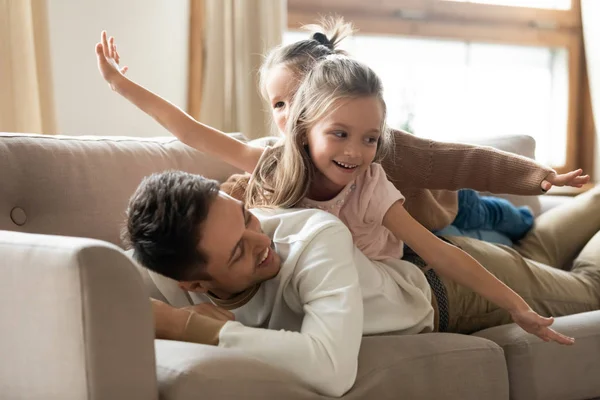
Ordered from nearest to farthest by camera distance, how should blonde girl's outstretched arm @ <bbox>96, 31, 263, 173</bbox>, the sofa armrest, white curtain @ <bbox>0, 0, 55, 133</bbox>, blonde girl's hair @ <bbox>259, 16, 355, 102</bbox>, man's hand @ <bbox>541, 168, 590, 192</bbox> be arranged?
the sofa armrest, man's hand @ <bbox>541, 168, 590, 192</bbox>, blonde girl's outstretched arm @ <bbox>96, 31, 263, 173</bbox>, blonde girl's hair @ <bbox>259, 16, 355, 102</bbox>, white curtain @ <bbox>0, 0, 55, 133</bbox>

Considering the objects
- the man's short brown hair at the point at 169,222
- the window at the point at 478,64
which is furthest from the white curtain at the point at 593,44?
the man's short brown hair at the point at 169,222

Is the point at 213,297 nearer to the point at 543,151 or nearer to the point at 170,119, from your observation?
the point at 170,119

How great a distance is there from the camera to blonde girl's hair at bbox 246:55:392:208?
1.68m

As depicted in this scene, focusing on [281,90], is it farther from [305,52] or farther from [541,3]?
[541,3]

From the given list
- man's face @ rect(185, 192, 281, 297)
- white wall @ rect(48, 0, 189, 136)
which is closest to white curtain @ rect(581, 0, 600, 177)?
white wall @ rect(48, 0, 189, 136)

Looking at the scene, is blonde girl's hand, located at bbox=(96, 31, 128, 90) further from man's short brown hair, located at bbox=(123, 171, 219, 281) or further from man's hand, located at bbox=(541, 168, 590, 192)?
man's hand, located at bbox=(541, 168, 590, 192)

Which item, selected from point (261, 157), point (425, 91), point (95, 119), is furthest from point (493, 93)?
point (261, 157)

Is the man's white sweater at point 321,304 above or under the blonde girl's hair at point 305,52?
under

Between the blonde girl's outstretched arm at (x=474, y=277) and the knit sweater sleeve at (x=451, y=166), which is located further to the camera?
the knit sweater sleeve at (x=451, y=166)

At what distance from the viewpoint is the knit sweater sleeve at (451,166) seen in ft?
6.39

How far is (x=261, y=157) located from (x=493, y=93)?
271 cm

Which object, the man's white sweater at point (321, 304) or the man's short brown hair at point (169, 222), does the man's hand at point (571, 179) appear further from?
the man's short brown hair at point (169, 222)

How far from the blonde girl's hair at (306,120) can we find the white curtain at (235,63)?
4.36 ft

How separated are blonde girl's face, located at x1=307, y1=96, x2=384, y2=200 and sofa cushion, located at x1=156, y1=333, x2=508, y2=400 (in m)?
0.37
